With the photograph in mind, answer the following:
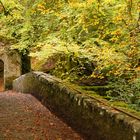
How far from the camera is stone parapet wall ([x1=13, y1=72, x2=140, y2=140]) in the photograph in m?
4.82

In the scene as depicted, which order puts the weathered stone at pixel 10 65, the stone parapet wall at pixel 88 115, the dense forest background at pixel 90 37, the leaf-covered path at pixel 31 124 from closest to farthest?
the stone parapet wall at pixel 88 115, the leaf-covered path at pixel 31 124, the dense forest background at pixel 90 37, the weathered stone at pixel 10 65

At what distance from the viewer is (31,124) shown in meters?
7.88

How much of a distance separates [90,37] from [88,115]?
6637 mm

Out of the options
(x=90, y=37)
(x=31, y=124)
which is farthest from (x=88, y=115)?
(x=90, y=37)

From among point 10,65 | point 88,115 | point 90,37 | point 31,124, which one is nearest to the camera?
point 88,115

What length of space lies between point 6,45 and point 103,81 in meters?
8.59

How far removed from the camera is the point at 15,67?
21297 millimetres

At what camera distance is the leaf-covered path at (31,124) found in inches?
266

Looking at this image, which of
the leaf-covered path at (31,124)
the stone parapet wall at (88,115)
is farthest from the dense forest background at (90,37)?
the leaf-covered path at (31,124)

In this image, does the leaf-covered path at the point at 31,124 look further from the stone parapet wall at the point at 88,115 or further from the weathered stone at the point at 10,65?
the weathered stone at the point at 10,65

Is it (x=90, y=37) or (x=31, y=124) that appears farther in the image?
(x=90, y=37)

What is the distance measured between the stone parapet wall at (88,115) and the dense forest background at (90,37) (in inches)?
66.6

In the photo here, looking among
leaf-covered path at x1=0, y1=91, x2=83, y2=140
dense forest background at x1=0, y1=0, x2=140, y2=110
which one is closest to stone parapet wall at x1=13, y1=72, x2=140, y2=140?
leaf-covered path at x1=0, y1=91, x2=83, y2=140

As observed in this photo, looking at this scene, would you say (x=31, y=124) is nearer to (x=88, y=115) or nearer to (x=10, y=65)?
(x=88, y=115)
